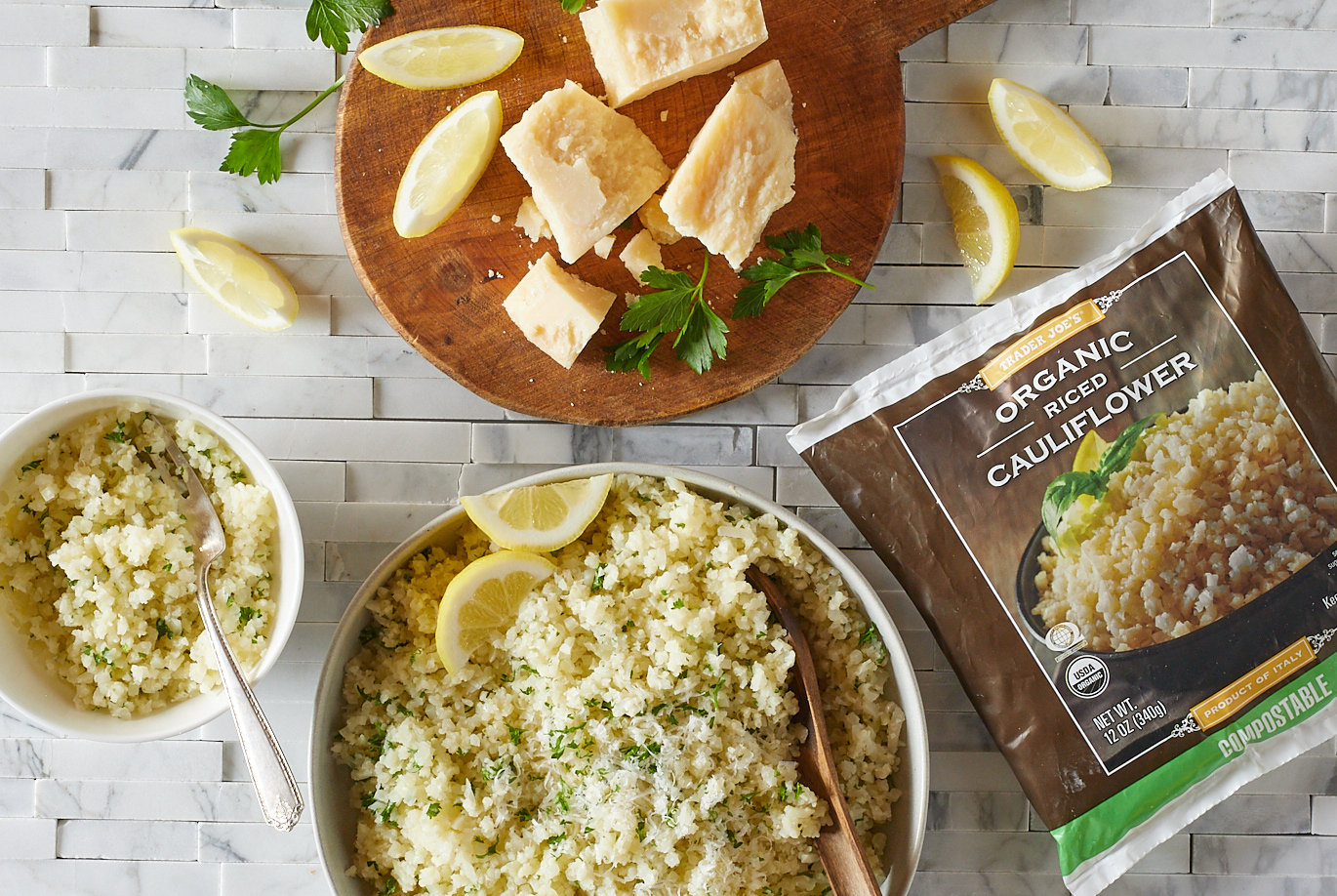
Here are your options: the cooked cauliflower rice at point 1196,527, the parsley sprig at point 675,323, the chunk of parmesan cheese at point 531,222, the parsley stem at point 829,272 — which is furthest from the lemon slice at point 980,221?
the chunk of parmesan cheese at point 531,222

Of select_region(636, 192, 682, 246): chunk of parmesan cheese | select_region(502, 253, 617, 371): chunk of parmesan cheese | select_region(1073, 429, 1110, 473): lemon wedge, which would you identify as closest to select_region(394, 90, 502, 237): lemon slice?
select_region(502, 253, 617, 371): chunk of parmesan cheese

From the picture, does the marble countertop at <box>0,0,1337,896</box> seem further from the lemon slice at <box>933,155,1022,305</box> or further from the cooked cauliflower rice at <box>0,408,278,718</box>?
the cooked cauliflower rice at <box>0,408,278,718</box>

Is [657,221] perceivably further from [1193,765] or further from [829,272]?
[1193,765]

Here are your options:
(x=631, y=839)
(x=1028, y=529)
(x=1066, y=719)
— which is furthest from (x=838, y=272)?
(x=631, y=839)

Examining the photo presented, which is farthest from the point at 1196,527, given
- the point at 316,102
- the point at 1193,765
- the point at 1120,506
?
the point at 316,102

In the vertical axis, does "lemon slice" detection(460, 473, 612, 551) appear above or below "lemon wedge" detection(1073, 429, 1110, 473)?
below

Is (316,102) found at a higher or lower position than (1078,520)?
higher
